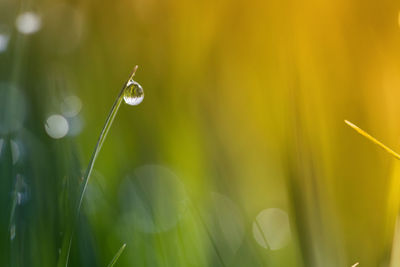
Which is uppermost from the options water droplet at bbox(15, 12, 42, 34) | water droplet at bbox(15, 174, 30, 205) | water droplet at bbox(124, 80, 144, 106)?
water droplet at bbox(15, 12, 42, 34)

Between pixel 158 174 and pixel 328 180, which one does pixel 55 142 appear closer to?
pixel 158 174

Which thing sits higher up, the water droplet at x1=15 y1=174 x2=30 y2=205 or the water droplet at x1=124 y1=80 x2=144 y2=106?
the water droplet at x1=124 y1=80 x2=144 y2=106

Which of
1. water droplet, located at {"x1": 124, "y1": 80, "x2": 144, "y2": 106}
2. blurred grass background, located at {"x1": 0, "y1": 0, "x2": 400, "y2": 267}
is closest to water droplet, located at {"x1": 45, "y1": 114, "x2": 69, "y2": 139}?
blurred grass background, located at {"x1": 0, "y1": 0, "x2": 400, "y2": 267}

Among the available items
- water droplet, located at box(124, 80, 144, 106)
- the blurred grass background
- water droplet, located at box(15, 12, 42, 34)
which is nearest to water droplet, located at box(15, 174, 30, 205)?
the blurred grass background

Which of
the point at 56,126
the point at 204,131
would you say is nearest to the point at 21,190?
the point at 56,126

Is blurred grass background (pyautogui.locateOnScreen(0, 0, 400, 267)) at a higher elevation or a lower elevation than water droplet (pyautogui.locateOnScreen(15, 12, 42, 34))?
lower

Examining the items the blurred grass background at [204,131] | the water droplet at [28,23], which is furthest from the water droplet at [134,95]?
the water droplet at [28,23]

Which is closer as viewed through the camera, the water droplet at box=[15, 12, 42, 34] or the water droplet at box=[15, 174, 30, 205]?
Answer: the water droplet at box=[15, 174, 30, 205]

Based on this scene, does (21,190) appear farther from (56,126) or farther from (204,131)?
(204,131)

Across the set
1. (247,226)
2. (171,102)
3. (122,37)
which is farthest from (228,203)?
(122,37)

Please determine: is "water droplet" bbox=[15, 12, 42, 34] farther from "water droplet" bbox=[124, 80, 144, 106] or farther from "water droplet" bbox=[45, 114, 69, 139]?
"water droplet" bbox=[124, 80, 144, 106]
